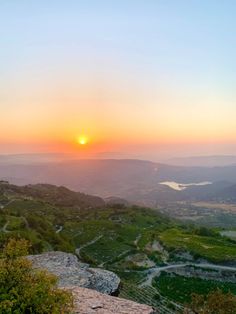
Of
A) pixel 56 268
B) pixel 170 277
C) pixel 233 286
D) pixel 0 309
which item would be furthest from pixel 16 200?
pixel 0 309

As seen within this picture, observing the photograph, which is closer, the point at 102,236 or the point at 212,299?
the point at 212,299

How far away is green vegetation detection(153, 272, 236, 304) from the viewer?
58.5 metres

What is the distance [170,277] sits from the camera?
71188mm

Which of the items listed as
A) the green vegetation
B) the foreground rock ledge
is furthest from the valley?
the foreground rock ledge

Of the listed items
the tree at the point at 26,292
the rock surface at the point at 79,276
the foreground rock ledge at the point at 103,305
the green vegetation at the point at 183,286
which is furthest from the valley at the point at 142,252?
the tree at the point at 26,292

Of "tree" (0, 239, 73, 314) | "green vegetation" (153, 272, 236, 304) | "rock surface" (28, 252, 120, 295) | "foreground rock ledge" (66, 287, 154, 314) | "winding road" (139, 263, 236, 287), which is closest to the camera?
"tree" (0, 239, 73, 314)

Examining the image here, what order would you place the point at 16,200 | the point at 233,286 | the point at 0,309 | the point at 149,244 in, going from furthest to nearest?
the point at 16,200, the point at 149,244, the point at 233,286, the point at 0,309

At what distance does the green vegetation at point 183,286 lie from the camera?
5845 centimetres

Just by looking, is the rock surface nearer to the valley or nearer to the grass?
the valley

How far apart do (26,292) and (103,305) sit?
6416 mm

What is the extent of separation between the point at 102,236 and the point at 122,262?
59.5ft

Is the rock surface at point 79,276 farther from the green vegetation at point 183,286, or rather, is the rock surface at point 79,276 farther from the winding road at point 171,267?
the winding road at point 171,267

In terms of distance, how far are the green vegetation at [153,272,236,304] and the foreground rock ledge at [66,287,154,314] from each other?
32.6 m

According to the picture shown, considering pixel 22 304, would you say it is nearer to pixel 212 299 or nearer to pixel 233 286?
pixel 212 299
